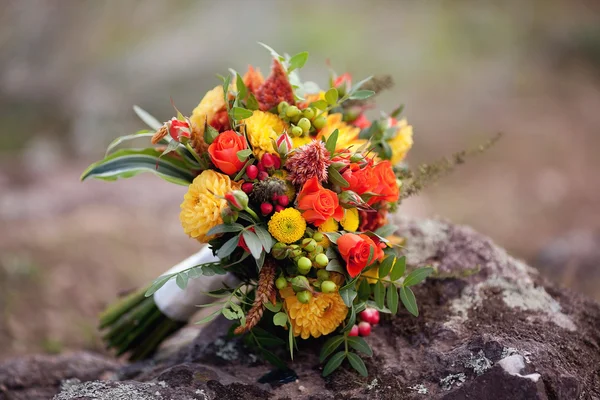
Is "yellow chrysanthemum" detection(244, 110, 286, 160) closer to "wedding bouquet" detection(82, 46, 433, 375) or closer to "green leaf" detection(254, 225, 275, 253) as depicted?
"wedding bouquet" detection(82, 46, 433, 375)

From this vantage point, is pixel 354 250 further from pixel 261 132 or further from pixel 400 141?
pixel 400 141

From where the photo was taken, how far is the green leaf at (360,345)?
151 cm

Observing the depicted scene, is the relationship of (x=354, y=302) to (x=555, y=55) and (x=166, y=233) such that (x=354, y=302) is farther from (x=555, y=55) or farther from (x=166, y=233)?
(x=555, y=55)

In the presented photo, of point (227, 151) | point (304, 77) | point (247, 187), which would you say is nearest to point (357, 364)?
point (247, 187)

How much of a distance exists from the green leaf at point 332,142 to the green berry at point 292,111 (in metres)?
0.13

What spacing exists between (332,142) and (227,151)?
27cm

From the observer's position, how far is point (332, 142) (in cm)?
148

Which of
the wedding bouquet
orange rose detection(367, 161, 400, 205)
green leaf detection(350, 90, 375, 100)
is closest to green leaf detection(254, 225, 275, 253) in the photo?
the wedding bouquet

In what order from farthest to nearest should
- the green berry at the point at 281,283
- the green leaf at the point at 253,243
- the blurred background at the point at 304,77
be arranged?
1. the blurred background at the point at 304,77
2. the green berry at the point at 281,283
3. the green leaf at the point at 253,243

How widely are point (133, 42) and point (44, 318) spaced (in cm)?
373

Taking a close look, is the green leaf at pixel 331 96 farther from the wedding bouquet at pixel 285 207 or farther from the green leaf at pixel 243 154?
the green leaf at pixel 243 154

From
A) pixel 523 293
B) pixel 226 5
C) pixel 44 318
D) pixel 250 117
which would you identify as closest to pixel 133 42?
pixel 226 5

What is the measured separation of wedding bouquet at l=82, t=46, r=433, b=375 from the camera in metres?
1.42

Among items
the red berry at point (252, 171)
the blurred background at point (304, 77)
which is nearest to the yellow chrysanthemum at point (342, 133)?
the red berry at point (252, 171)
